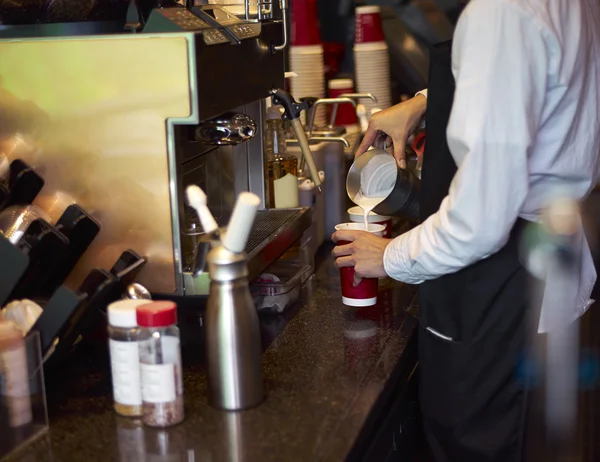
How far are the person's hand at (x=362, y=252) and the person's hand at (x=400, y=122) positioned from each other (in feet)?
0.54

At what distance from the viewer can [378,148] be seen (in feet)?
5.17

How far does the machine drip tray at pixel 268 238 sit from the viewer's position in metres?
1.30

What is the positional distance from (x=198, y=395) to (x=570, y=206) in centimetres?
58

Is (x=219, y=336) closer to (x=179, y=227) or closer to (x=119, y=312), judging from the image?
(x=119, y=312)

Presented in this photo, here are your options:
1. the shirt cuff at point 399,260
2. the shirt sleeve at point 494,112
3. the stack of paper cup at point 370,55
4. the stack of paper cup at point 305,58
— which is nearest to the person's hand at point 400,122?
the shirt cuff at point 399,260

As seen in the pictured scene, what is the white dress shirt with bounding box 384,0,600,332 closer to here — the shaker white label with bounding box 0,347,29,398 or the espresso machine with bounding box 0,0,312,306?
the espresso machine with bounding box 0,0,312,306

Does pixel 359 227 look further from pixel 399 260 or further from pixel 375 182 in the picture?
pixel 399 260

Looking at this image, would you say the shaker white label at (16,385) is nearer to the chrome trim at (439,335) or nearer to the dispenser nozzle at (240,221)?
the dispenser nozzle at (240,221)

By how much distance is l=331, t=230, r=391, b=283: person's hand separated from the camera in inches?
55.4

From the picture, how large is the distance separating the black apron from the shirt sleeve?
5.6 inches

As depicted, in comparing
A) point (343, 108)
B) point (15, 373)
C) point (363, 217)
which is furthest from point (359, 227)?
point (343, 108)

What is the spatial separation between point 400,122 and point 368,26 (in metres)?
1.06

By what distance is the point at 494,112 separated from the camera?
1.08m

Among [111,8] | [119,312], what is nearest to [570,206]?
[119,312]
